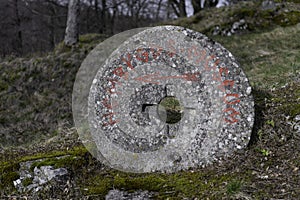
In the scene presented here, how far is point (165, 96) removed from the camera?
405 centimetres

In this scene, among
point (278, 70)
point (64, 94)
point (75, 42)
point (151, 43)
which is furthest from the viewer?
point (75, 42)

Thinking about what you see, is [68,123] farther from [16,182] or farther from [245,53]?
[245,53]

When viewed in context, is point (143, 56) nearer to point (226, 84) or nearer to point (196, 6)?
point (226, 84)

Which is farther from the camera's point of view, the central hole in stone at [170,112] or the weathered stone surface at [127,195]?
the central hole in stone at [170,112]

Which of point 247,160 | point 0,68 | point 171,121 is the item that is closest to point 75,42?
point 0,68

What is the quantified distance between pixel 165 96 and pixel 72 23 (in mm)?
8892

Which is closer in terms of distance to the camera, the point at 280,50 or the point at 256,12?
the point at 280,50

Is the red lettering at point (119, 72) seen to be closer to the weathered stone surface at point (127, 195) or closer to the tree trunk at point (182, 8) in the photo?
the weathered stone surface at point (127, 195)

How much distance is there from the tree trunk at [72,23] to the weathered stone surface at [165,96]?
8.15 m

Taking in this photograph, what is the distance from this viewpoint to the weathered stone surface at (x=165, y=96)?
3.75 meters

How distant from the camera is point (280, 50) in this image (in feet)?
33.8

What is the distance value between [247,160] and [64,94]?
731cm

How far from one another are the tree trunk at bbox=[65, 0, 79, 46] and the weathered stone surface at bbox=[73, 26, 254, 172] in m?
8.15

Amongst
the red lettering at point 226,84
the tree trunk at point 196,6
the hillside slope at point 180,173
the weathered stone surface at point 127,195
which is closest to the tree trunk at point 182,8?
the tree trunk at point 196,6
